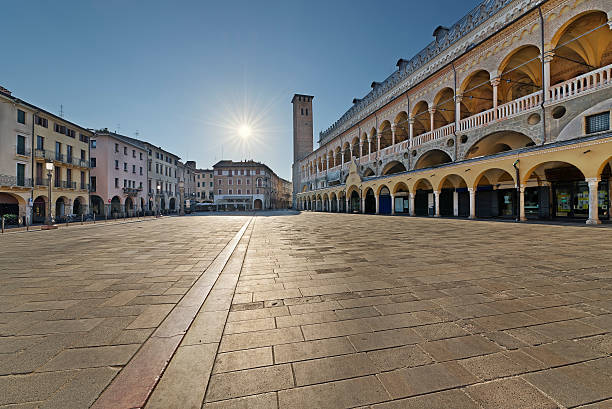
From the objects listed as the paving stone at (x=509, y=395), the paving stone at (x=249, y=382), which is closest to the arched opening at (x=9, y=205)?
the paving stone at (x=249, y=382)

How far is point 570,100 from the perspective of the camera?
13.9m

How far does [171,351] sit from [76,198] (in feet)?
128

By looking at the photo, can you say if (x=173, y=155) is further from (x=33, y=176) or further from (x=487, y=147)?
(x=487, y=147)

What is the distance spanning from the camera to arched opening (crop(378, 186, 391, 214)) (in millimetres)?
29359

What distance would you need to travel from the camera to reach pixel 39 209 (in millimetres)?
26641

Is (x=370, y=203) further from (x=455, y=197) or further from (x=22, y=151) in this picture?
(x=22, y=151)

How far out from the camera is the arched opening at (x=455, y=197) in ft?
70.6

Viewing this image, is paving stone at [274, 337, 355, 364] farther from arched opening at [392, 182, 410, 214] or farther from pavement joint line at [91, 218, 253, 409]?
arched opening at [392, 182, 410, 214]

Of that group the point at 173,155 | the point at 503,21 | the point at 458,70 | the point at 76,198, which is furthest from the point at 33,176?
the point at 503,21

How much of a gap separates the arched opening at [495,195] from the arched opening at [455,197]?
132 centimetres

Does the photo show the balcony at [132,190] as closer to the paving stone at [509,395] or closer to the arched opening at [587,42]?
the paving stone at [509,395]

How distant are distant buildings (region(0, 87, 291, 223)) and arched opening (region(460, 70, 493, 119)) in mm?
32725

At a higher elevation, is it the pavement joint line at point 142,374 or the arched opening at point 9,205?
the arched opening at point 9,205

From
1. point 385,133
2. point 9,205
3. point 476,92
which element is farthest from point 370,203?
point 9,205
